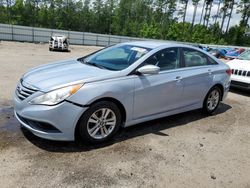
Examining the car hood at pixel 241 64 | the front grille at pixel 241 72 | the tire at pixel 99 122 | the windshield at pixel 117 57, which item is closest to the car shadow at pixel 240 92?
the front grille at pixel 241 72

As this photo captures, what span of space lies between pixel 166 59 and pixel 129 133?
1.51 metres

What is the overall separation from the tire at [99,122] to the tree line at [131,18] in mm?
57944

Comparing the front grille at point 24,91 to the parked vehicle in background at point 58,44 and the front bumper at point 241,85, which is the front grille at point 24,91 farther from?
the parked vehicle in background at point 58,44

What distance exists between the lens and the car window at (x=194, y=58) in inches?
206

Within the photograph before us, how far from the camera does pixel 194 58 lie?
546 centimetres

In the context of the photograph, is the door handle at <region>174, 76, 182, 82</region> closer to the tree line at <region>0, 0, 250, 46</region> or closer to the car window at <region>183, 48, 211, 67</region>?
A: the car window at <region>183, 48, 211, 67</region>

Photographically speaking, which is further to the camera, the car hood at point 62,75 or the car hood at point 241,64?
the car hood at point 241,64

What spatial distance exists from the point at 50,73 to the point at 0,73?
5520 millimetres

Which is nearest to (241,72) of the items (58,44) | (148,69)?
(148,69)

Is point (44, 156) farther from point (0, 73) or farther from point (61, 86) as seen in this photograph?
point (0, 73)

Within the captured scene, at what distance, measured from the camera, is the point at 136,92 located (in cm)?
421

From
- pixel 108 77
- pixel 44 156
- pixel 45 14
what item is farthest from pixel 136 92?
pixel 45 14

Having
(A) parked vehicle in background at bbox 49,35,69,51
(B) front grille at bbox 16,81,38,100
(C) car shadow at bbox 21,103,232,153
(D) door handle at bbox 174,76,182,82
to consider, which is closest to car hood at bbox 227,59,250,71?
(C) car shadow at bbox 21,103,232,153

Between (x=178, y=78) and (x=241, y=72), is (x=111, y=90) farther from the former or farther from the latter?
(x=241, y=72)
